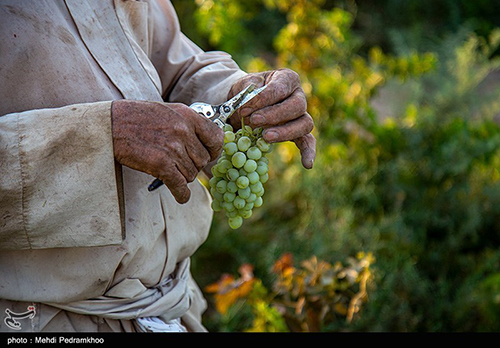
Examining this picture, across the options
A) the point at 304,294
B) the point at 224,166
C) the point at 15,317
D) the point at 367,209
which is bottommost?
the point at 367,209

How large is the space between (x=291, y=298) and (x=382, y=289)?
43 centimetres

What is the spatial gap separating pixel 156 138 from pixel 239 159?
0.72ft

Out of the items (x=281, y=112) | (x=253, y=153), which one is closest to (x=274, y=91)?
(x=281, y=112)

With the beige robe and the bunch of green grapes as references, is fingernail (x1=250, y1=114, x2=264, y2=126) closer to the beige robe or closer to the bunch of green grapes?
the bunch of green grapes

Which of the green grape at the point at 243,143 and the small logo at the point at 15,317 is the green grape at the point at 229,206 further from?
the small logo at the point at 15,317

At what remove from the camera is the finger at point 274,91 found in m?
1.30

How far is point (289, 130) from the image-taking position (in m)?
1.32

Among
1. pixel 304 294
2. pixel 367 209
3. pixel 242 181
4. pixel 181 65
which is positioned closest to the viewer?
pixel 242 181

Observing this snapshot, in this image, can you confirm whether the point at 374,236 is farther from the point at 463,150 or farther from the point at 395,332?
the point at 463,150

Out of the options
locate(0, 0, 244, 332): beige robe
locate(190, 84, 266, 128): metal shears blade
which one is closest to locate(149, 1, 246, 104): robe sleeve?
locate(0, 0, 244, 332): beige robe

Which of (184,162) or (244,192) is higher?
(184,162)

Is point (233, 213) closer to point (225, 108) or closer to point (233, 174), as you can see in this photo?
point (233, 174)

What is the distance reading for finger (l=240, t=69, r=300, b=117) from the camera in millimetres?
1296

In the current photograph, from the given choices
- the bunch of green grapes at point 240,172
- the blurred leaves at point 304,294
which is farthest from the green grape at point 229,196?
the blurred leaves at point 304,294
